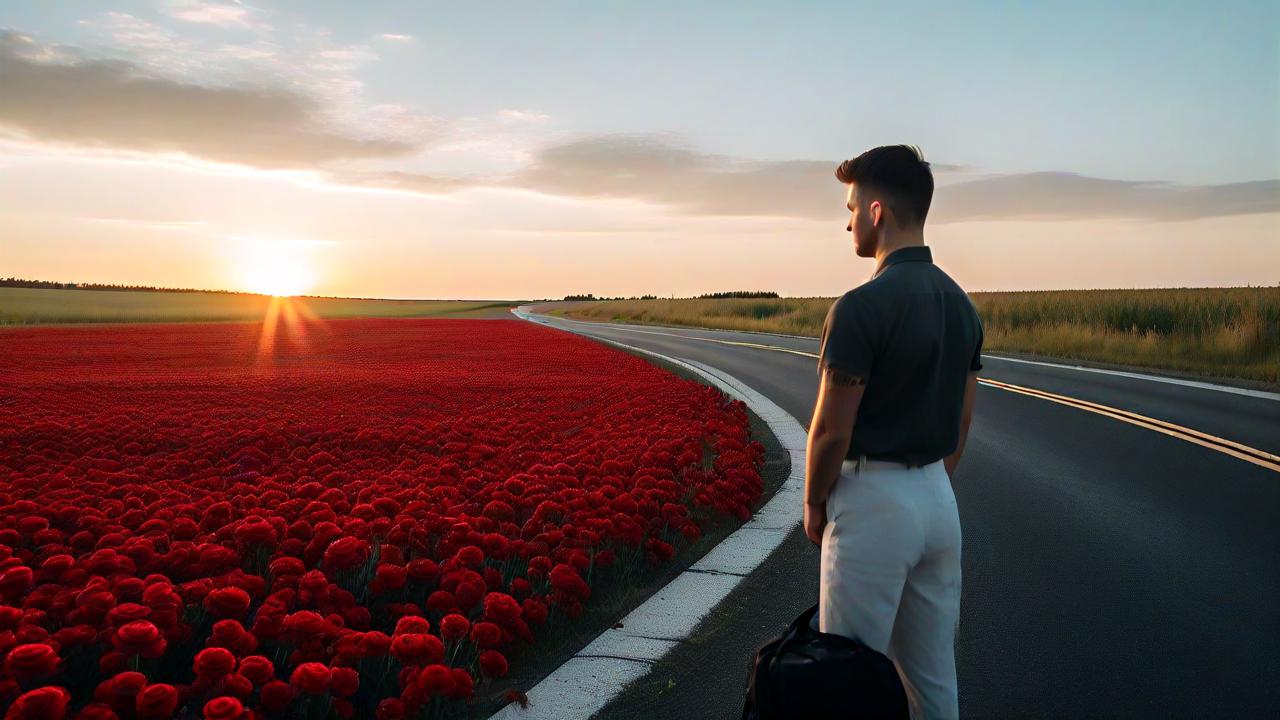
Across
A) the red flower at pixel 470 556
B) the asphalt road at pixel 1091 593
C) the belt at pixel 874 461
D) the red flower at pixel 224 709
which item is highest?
the belt at pixel 874 461

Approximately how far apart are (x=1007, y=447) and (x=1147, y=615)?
197 inches

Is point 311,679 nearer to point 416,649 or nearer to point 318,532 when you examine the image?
point 416,649

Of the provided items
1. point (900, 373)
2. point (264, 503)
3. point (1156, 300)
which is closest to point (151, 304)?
point (1156, 300)

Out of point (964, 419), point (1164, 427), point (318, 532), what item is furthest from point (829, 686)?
point (1164, 427)

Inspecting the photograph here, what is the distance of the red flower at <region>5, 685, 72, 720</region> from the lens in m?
2.82

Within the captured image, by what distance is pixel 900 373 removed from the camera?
7.94 ft

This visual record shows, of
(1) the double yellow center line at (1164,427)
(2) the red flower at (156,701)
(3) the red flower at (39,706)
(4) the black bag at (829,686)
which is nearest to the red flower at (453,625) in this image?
(2) the red flower at (156,701)

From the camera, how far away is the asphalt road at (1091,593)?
384 cm

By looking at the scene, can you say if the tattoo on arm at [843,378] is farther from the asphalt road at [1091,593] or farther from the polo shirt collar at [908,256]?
the asphalt road at [1091,593]

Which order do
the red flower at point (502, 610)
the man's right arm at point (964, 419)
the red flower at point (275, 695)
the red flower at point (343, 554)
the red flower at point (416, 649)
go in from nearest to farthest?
the man's right arm at point (964, 419) → the red flower at point (275, 695) → the red flower at point (416, 649) → the red flower at point (502, 610) → the red flower at point (343, 554)

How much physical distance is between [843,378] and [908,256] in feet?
1.38

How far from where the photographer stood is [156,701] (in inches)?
114

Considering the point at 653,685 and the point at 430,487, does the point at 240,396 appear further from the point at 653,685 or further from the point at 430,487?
the point at 653,685

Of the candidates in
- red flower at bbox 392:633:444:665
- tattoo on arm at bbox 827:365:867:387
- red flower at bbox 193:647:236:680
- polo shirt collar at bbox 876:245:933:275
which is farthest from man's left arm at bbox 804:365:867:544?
red flower at bbox 193:647:236:680
